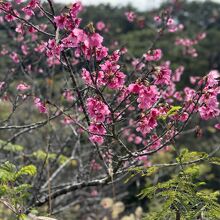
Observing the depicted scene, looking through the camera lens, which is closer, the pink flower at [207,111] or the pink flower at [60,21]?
the pink flower at [60,21]

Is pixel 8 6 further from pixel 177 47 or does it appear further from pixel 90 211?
pixel 177 47

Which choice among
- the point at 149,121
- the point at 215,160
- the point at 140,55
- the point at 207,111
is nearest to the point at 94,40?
the point at 149,121

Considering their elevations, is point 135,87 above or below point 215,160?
above

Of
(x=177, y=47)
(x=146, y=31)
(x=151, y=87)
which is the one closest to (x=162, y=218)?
(x=151, y=87)

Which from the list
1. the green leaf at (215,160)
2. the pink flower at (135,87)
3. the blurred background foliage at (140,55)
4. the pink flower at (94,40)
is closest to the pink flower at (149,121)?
the pink flower at (135,87)

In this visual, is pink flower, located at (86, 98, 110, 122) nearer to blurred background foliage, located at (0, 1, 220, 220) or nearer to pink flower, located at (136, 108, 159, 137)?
pink flower, located at (136, 108, 159, 137)

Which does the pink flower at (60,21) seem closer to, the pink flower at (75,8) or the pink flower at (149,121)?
the pink flower at (75,8)

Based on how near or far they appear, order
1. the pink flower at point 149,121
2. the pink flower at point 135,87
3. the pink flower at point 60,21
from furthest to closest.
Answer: the pink flower at point 149,121
the pink flower at point 60,21
the pink flower at point 135,87

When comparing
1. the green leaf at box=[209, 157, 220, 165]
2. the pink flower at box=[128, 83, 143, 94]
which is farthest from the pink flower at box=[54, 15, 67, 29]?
the green leaf at box=[209, 157, 220, 165]

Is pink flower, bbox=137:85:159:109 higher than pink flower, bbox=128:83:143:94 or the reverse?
the reverse

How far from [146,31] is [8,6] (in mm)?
20781

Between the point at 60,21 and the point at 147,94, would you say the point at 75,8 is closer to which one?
the point at 60,21

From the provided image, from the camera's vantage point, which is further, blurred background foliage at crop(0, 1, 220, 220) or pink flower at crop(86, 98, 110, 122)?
blurred background foliage at crop(0, 1, 220, 220)

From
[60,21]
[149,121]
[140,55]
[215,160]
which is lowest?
[215,160]
